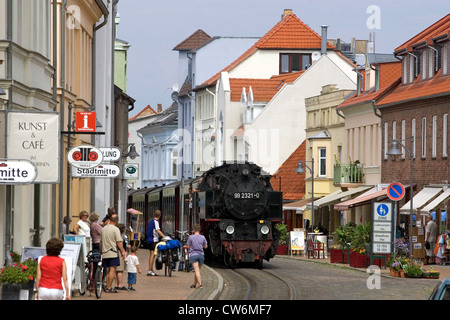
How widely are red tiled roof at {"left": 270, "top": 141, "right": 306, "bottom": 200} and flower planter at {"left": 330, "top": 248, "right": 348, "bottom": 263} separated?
90.6ft

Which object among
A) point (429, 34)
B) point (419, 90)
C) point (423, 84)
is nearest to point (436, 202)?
point (419, 90)

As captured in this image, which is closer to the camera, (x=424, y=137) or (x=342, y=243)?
(x=342, y=243)

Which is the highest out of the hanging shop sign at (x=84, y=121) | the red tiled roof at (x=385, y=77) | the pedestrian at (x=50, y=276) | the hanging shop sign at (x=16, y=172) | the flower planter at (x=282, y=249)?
the red tiled roof at (x=385, y=77)

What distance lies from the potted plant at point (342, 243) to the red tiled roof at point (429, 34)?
1058cm

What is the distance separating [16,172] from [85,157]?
285 inches

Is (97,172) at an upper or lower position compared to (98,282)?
upper

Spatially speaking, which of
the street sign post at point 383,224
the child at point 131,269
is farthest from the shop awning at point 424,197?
the child at point 131,269

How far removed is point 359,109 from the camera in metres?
61.0

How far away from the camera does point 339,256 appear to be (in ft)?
139

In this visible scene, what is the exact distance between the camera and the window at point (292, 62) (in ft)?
298

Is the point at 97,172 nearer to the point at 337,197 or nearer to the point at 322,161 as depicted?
the point at 337,197

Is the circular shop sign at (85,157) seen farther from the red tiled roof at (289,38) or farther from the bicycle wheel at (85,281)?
the red tiled roof at (289,38)
